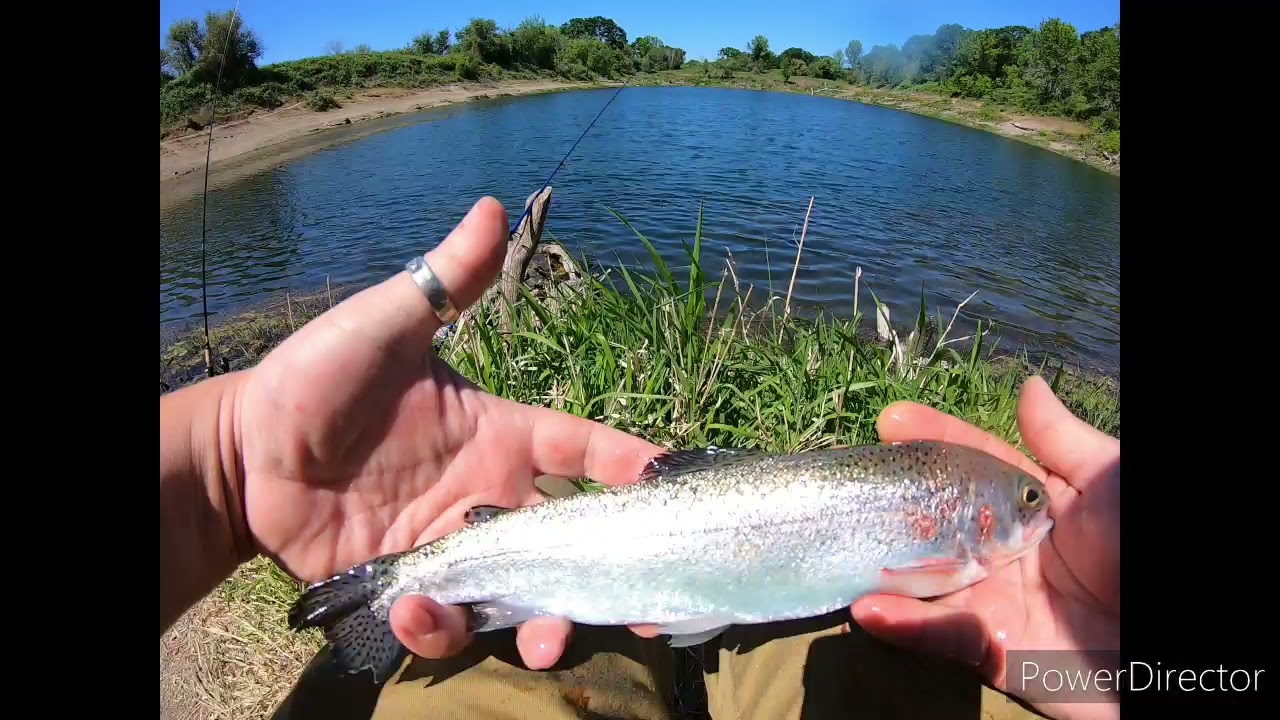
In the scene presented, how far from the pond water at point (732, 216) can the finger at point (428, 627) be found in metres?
5.14

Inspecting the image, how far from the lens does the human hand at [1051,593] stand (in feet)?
7.96

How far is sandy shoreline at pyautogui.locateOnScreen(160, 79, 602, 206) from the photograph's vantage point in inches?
1173

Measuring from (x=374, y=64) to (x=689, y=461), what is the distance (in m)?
78.3

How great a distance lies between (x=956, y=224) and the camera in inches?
909

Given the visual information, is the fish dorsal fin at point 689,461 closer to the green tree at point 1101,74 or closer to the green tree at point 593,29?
the green tree at point 1101,74

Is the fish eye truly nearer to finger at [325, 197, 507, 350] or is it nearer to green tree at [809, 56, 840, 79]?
finger at [325, 197, 507, 350]

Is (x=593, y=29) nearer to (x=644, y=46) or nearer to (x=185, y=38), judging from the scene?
(x=644, y=46)

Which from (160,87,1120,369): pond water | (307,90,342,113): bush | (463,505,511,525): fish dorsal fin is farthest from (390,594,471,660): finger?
(307,90,342,113): bush

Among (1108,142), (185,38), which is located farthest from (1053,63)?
(185,38)

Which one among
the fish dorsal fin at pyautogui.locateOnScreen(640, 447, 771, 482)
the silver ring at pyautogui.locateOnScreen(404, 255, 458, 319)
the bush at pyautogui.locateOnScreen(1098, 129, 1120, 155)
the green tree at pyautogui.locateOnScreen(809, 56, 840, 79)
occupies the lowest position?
the fish dorsal fin at pyautogui.locateOnScreen(640, 447, 771, 482)

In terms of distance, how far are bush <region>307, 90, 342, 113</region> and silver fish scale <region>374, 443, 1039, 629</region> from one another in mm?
55290

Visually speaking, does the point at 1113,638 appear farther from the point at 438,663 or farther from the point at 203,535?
the point at 203,535
